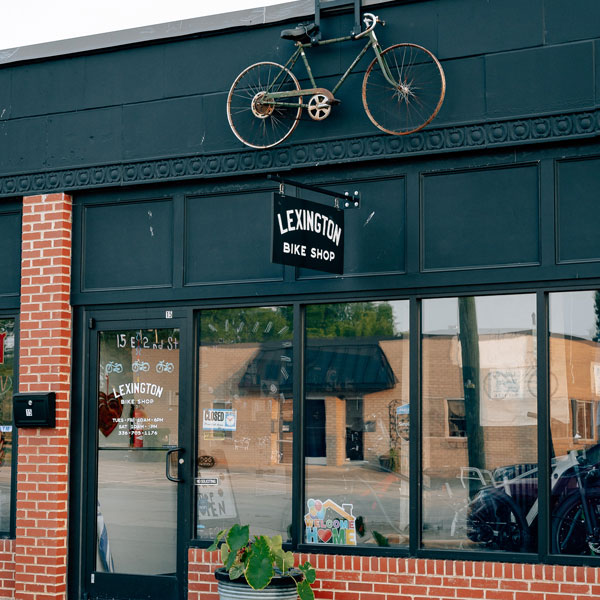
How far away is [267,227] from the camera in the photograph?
28.6 ft

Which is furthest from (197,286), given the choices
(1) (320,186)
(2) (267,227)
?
(1) (320,186)

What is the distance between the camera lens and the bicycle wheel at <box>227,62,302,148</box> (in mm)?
8586

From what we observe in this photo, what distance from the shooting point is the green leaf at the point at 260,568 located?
24.1 feet

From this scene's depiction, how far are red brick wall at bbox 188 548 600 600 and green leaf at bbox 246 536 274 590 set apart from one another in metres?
0.84

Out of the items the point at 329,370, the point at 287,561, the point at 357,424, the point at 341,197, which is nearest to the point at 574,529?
the point at 357,424

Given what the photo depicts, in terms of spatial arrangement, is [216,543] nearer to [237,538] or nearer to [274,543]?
[237,538]

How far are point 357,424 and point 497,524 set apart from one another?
1.42m

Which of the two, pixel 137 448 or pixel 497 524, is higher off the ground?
pixel 137 448

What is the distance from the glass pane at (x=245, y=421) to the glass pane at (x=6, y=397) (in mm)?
2122

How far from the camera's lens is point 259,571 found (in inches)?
291

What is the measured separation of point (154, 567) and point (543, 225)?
4653 mm

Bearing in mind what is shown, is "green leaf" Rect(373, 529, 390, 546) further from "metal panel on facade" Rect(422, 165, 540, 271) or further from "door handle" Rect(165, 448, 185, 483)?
"metal panel on facade" Rect(422, 165, 540, 271)

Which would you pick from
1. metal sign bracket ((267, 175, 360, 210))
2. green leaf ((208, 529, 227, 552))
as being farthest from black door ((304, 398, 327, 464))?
metal sign bracket ((267, 175, 360, 210))

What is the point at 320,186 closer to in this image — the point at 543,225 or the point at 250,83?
the point at 250,83
